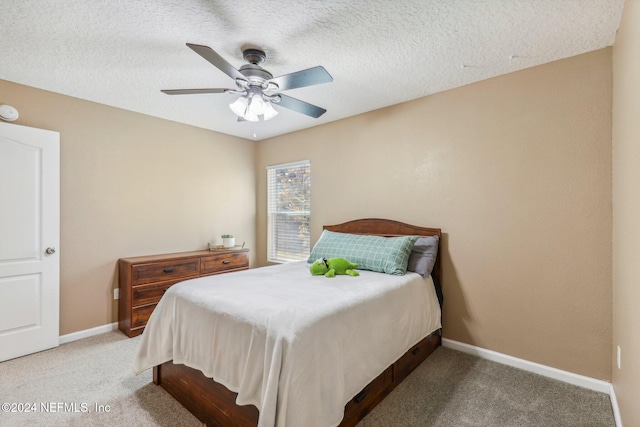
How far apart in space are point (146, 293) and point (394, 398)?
266 cm

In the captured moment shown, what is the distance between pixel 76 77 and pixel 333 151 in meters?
2.63

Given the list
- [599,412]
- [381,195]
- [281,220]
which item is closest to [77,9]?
[381,195]

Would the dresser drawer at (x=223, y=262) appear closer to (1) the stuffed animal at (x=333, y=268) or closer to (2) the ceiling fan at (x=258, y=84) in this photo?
(1) the stuffed animal at (x=333, y=268)

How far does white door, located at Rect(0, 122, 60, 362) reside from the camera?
98.6 inches

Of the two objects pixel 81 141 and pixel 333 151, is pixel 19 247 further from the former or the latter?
pixel 333 151

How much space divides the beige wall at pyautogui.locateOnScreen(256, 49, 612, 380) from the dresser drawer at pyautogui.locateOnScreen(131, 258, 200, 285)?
7.67ft

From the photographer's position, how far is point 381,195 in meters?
3.27

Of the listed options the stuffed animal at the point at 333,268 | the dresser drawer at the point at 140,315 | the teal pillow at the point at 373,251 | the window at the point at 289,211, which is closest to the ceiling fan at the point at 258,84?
the stuffed animal at the point at 333,268

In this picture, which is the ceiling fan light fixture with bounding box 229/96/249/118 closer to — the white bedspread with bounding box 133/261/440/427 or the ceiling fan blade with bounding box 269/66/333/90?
the ceiling fan blade with bounding box 269/66/333/90

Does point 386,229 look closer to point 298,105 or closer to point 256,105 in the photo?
point 298,105

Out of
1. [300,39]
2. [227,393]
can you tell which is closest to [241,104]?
[300,39]

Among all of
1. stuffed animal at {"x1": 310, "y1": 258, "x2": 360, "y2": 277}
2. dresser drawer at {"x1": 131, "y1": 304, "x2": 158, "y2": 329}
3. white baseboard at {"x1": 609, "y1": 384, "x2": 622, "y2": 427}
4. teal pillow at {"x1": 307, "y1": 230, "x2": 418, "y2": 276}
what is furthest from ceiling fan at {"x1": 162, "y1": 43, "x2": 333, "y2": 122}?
white baseboard at {"x1": 609, "y1": 384, "x2": 622, "y2": 427}

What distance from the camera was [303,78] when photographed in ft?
6.28

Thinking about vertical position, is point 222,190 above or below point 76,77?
below
